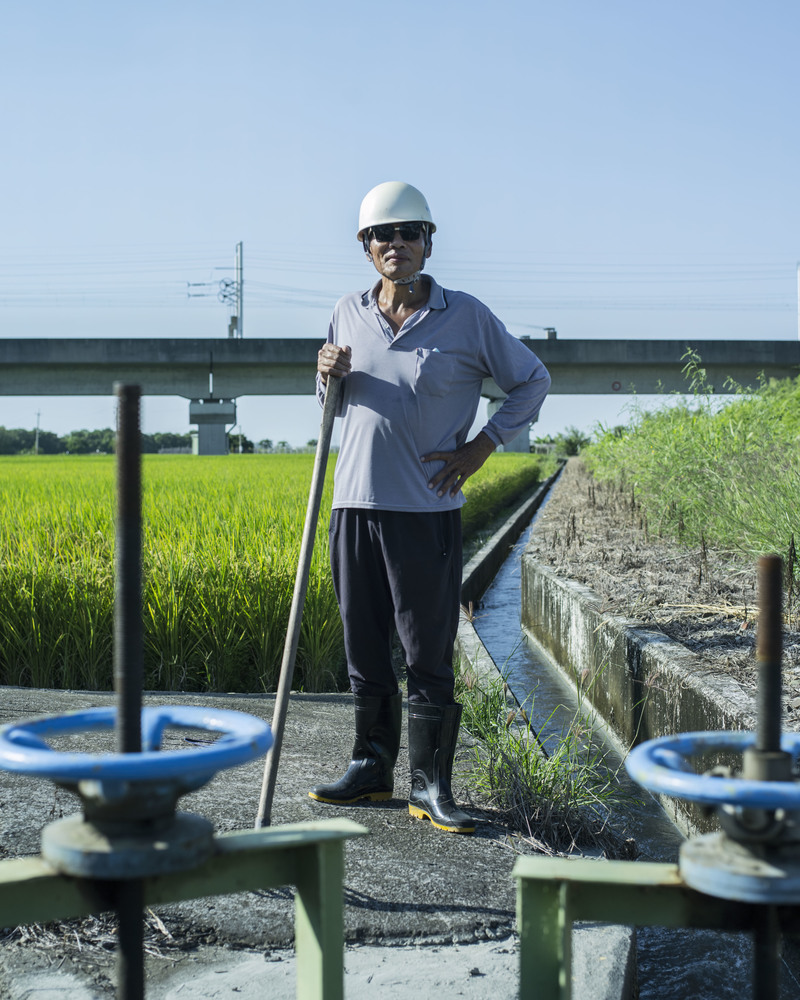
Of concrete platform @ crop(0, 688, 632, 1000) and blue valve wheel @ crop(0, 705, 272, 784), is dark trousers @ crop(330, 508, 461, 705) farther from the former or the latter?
blue valve wheel @ crop(0, 705, 272, 784)

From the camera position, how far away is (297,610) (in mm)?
2688

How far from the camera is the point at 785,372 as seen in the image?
1412 inches

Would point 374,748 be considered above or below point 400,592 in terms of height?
below

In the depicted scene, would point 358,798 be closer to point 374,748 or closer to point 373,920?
point 374,748

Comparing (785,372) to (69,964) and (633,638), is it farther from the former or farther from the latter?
(69,964)

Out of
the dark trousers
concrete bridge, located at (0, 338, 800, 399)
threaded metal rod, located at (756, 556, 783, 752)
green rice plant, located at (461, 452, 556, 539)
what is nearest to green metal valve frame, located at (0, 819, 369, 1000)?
threaded metal rod, located at (756, 556, 783, 752)

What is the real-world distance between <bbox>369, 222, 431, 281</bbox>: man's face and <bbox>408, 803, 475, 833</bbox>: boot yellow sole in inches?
60.3

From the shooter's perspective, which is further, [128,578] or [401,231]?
[401,231]

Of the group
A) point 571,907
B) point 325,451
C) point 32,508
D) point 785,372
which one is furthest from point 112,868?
point 785,372

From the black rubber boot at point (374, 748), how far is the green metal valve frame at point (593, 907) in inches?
70.5

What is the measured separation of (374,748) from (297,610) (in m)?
0.54

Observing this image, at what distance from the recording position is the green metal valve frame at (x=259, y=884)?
101cm

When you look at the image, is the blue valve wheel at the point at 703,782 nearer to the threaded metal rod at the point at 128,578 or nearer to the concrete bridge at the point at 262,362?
the threaded metal rod at the point at 128,578

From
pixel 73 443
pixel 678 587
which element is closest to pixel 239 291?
pixel 73 443
